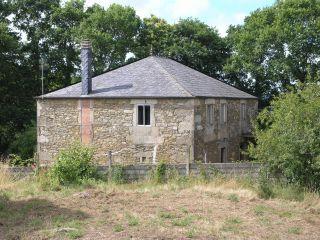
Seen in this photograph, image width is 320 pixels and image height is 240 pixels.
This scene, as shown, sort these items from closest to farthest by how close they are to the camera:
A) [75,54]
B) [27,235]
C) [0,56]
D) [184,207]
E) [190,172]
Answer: [27,235] → [184,207] → [190,172] → [0,56] → [75,54]

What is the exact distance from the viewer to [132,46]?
129 feet

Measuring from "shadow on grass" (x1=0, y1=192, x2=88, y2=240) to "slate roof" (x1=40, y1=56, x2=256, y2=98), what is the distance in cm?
1060

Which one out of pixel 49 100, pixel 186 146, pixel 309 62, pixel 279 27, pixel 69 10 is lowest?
pixel 186 146

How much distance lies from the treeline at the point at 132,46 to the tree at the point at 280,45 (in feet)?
0.23

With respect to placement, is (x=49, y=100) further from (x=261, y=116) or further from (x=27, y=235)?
(x=27, y=235)

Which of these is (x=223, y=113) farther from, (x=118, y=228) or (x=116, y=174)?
(x=118, y=228)

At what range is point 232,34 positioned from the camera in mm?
40781

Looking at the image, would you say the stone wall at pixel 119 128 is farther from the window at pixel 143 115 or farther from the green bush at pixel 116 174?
the green bush at pixel 116 174

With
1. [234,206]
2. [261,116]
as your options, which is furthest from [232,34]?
[234,206]

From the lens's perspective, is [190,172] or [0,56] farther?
[0,56]

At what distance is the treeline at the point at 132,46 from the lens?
34.8m

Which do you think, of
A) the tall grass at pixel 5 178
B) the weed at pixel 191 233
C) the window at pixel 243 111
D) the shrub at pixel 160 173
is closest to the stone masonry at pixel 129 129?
the window at pixel 243 111

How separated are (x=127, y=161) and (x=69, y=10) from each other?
1944 centimetres

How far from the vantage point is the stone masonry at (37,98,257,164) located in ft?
77.3
